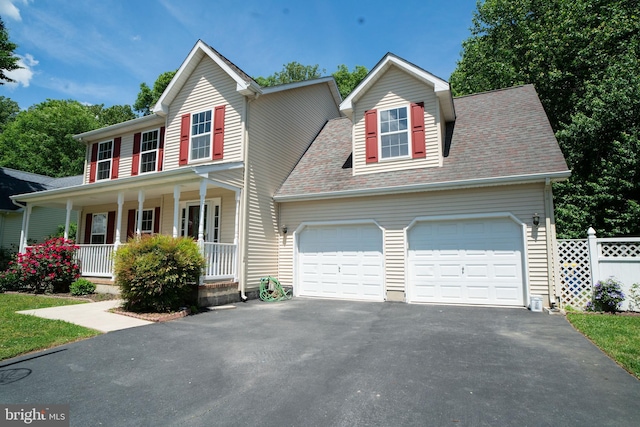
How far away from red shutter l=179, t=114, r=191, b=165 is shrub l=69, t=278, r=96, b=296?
4.93 meters

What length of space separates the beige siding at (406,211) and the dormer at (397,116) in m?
1.26

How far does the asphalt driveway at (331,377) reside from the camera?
3.27 m

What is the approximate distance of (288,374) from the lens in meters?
4.31

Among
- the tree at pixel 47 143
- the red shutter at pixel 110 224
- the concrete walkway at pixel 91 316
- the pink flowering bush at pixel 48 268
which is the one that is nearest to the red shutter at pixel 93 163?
the red shutter at pixel 110 224

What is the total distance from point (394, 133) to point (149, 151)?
964 cm

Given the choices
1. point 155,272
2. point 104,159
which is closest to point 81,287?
point 155,272

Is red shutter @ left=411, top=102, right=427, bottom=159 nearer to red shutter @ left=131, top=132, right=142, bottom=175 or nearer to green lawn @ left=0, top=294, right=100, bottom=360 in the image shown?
green lawn @ left=0, top=294, right=100, bottom=360

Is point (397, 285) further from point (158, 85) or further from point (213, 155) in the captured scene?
point (158, 85)

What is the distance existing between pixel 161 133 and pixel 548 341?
550 inches

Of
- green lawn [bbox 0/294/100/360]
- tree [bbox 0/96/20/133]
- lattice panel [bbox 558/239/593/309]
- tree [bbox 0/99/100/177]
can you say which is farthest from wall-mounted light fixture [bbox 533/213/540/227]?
tree [bbox 0/96/20/133]

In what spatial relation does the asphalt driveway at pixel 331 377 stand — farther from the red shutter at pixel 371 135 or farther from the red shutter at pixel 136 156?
the red shutter at pixel 136 156

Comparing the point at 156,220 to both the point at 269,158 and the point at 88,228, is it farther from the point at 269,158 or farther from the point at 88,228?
the point at 269,158

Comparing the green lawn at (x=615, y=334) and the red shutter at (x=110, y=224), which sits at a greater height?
the red shutter at (x=110, y=224)

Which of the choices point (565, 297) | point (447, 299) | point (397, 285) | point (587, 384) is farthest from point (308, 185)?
point (587, 384)
